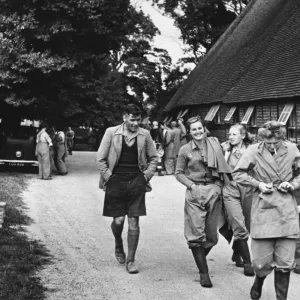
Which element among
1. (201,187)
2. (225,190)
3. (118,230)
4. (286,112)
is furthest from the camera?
(286,112)

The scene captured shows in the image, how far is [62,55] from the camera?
75.5 ft

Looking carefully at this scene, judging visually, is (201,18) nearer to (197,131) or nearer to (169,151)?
(169,151)

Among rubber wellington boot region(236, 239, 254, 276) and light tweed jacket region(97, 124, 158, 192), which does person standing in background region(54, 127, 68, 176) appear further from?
rubber wellington boot region(236, 239, 254, 276)

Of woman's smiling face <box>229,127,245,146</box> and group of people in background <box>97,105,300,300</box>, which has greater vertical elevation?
woman's smiling face <box>229,127,245,146</box>

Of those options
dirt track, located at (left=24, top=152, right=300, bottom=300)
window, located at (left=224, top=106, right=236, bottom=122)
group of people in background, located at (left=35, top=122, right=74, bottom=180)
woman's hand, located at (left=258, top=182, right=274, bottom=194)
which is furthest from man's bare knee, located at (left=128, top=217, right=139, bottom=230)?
window, located at (left=224, top=106, right=236, bottom=122)

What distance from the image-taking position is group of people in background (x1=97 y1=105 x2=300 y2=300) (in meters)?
5.87

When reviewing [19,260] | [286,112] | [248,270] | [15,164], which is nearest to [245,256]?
[248,270]

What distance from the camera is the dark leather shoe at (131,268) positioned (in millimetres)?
7418

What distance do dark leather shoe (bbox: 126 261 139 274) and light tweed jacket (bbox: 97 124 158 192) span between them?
106 centimetres

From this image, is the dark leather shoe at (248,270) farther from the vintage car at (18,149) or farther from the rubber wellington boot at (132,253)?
the vintage car at (18,149)

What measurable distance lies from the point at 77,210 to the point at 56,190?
14.4ft

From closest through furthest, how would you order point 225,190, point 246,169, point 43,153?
point 246,169 → point 225,190 → point 43,153

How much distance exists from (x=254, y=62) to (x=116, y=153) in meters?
21.0

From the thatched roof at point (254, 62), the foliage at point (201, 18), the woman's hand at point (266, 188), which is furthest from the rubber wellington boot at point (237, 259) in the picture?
the foliage at point (201, 18)
